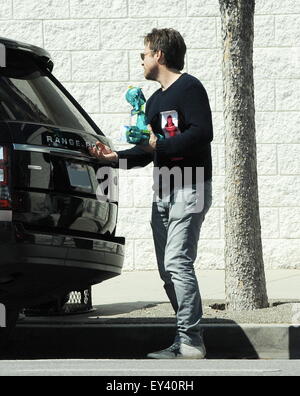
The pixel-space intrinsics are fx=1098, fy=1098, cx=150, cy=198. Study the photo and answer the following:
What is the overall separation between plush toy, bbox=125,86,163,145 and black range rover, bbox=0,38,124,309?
0.21 meters

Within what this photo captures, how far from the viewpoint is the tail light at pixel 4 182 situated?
611cm

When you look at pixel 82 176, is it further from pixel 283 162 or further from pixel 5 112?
pixel 283 162

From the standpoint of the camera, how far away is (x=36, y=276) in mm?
→ 6254

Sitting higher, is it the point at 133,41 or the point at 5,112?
the point at 133,41

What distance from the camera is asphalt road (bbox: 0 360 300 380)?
6086mm

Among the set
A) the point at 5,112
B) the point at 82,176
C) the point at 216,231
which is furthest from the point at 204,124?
the point at 216,231

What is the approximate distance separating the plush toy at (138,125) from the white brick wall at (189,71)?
4686mm

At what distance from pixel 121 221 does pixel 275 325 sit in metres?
4.72

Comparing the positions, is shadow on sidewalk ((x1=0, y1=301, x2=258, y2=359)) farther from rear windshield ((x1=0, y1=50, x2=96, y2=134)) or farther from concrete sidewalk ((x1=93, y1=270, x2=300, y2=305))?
concrete sidewalk ((x1=93, y1=270, x2=300, y2=305))

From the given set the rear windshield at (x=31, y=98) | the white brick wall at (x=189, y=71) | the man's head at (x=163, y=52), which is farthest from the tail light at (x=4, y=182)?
the white brick wall at (x=189, y=71)
